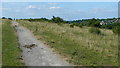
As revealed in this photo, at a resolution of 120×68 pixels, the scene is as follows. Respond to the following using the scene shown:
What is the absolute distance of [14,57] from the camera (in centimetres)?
1048

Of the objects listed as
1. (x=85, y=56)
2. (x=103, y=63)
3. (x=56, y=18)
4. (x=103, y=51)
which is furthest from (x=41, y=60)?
(x=56, y=18)

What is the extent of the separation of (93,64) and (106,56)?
191cm

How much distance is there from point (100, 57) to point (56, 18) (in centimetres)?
5774

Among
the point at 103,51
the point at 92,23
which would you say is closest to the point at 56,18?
the point at 92,23

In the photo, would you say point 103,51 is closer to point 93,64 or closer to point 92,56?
point 92,56

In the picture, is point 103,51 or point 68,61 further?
point 103,51

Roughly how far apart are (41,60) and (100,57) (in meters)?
3.07

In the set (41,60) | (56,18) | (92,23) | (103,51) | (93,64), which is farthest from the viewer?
(56,18)

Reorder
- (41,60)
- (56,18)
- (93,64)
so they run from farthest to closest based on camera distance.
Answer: (56,18) → (41,60) → (93,64)

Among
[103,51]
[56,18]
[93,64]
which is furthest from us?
[56,18]

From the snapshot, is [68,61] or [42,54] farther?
[42,54]

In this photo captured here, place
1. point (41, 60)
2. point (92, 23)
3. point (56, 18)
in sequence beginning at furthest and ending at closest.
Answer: point (56, 18)
point (92, 23)
point (41, 60)

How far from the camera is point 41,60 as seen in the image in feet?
33.0

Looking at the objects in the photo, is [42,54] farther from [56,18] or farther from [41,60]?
[56,18]
